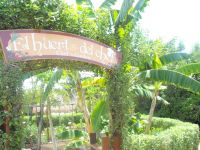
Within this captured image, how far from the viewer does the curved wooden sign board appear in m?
5.40

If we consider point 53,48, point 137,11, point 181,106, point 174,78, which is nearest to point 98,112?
point 174,78

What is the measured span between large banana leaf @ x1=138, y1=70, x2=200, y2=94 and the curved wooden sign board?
134 centimetres

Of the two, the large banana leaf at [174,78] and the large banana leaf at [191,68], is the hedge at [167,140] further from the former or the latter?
the large banana leaf at [191,68]

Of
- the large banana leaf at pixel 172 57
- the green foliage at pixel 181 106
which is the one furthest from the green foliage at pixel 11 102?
the green foliage at pixel 181 106

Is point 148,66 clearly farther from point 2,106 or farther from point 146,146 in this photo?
point 2,106

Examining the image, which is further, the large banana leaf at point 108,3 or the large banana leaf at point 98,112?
the large banana leaf at point 98,112

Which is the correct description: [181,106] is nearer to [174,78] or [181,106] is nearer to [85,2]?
[174,78]

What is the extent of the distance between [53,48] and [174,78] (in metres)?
3.33

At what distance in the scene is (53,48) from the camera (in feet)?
19.6

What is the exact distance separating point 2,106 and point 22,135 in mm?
593

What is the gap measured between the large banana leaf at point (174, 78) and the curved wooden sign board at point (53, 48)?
1.34m

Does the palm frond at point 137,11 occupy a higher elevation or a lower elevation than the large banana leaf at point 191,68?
higher

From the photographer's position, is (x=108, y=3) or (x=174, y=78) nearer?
(x=108, y=3)

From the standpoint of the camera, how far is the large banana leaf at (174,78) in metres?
7.82
